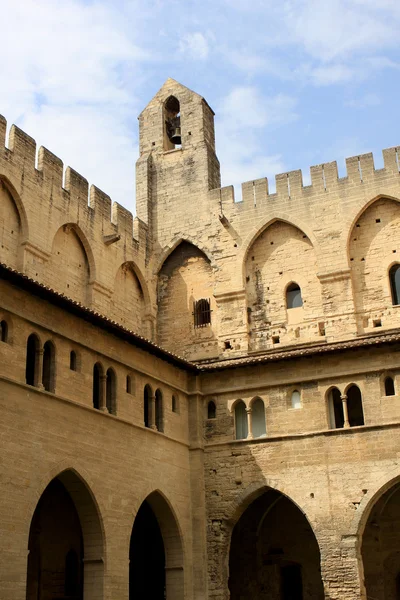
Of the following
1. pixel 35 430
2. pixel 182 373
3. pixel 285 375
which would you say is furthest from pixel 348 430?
pixel 35 430

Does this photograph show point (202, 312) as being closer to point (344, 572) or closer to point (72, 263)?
point (72, 263)

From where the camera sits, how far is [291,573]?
2525cm

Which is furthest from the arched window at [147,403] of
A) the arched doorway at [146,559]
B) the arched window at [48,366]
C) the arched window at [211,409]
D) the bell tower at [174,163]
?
the bell tower at [174,163]

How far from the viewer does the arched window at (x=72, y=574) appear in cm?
2184

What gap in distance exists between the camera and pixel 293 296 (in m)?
25.2

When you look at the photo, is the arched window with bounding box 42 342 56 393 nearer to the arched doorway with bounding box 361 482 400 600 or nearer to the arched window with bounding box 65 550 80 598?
the arched window with bounding box 65 550 80 598

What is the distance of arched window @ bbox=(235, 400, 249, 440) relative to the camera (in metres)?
23.1

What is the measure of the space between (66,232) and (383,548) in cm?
1235

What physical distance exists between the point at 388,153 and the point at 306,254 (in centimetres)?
369

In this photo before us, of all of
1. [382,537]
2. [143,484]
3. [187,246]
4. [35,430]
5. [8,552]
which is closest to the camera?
[8,552]

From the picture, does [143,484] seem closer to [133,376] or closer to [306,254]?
[133,376]

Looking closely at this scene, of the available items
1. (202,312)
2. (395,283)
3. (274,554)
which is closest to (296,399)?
(395,283)

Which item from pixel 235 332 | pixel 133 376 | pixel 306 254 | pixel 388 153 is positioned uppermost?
pixel 388 153

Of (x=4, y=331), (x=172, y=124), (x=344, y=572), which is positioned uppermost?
(x=172, y=124)
